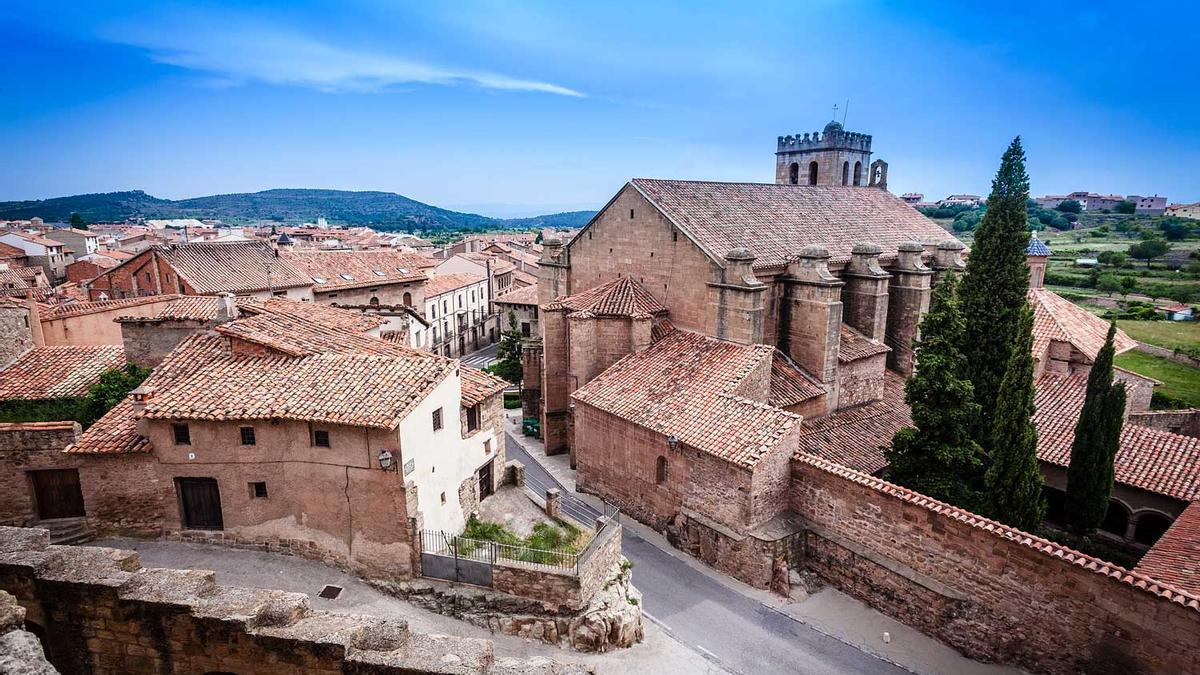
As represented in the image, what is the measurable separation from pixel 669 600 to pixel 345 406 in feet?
33.7

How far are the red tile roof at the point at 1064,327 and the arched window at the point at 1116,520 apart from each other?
835 cm

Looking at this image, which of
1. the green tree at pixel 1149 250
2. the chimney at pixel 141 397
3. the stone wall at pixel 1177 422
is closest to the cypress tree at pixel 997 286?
the stone wall at pixel 1177 422

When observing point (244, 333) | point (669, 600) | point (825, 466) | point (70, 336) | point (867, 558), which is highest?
point (244, 333)

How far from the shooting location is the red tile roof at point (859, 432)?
21.5 m

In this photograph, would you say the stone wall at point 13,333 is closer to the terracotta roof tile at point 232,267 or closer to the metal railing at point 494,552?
the terracotta roof tile at point 232,267

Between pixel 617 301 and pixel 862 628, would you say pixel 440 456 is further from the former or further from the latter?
pixel 862 628

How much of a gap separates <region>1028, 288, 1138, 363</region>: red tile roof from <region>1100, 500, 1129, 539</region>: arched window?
Answer: 8352 millimetres

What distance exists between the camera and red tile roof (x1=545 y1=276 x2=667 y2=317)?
24703 millimetres

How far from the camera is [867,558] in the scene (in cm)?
1752

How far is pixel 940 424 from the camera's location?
19203mm

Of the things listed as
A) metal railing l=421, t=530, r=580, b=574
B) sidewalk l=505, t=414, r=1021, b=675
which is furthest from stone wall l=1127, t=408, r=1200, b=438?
metal railing l=421, t=530, r=580, b=574

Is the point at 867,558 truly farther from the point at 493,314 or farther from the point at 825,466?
the point at 493,314

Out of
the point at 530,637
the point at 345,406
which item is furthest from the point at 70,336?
the point at 530,637

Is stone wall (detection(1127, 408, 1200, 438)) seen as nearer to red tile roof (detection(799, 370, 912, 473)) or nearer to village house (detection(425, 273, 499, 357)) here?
red tile roof (detection(799, 370, 912, 473))
